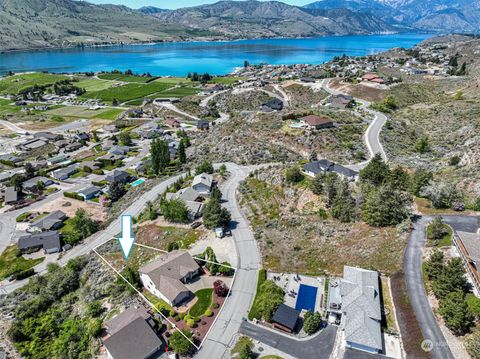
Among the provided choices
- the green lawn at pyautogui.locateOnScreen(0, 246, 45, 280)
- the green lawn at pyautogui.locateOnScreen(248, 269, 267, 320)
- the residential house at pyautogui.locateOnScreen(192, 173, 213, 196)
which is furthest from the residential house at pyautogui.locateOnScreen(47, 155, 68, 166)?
the green lawn at pyautogui.locateOnScreen(248, 269, 267, 320)

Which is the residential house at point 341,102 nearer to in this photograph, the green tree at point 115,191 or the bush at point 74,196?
the green tree at point 115,191

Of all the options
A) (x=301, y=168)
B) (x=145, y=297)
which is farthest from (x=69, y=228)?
(x=301, y=168)

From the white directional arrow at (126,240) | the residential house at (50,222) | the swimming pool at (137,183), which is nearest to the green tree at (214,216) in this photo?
the white directional arrow at (126,240)

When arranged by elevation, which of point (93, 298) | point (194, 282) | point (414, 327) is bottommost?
point (93, 298)

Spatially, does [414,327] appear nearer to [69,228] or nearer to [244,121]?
[69,228]

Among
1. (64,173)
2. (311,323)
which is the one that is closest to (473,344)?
(311,323)

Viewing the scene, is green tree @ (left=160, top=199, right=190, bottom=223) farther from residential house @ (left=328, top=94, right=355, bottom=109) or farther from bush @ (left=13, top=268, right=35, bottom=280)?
residential house @ (left=328, top=94, right=355, bottom=109)
